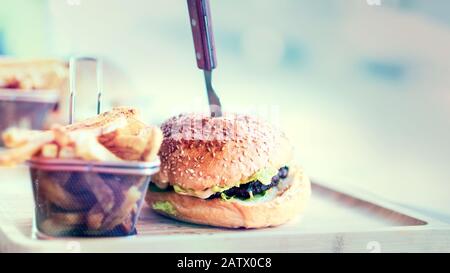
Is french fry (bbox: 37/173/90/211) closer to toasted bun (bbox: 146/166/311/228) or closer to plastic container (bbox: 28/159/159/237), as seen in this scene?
plastic container (bbox: 28/159/159/237)

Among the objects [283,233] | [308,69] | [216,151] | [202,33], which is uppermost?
[202,33]

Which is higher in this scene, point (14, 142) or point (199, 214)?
point (14, 142)

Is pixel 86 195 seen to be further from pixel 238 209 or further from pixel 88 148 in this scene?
pixel 238 209

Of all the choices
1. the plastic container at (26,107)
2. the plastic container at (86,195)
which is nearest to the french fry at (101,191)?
the plastic container at (86,195)

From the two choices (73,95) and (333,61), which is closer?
(73,95)

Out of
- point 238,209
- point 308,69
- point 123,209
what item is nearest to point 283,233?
point 238,209

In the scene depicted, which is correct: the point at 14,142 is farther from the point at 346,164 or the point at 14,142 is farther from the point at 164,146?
the point at 346,164
